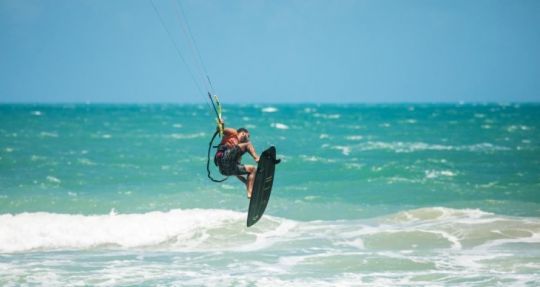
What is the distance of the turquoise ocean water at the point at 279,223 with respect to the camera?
498 inches

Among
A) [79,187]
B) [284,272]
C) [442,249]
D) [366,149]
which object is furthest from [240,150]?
[366,149]

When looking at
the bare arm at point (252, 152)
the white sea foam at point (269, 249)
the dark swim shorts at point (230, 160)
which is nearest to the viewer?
the bare arm at point (252, 152)

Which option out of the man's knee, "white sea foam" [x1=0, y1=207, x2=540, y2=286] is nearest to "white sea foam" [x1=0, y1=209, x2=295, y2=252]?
"white sea foam" [x1=0, y1=207, x2=540, y2=286]

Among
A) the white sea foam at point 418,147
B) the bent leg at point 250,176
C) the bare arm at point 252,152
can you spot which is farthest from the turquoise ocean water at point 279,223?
the white sea foam at point 418,147

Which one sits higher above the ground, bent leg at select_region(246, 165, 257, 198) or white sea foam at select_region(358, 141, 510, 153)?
white sea foam at select_region(358, 141, 510, 153)

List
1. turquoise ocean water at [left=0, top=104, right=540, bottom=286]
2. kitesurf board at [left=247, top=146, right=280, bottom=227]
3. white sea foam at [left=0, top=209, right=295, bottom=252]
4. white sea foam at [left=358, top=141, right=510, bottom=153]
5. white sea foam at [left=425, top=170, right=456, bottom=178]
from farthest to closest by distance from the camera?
white sea foam at [left=358, top=141, right=510, bottom=153] → white sea foam at [left=425, top=170, right=456, bottom=178] → white sea foam at [left=0, top=209, right=295, bottom=252] → turquoise ocean water at [left=0, top=104, right=540, bottom=286] → kitesurf board at [left=247, top=146, right=280, bottom=227]

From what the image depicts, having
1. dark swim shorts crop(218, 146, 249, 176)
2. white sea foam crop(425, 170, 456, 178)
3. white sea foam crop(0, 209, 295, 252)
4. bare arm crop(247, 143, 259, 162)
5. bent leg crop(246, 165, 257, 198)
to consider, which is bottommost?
white sea foam crop(0, 209, 295, 252)

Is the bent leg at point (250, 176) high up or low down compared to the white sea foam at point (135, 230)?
up

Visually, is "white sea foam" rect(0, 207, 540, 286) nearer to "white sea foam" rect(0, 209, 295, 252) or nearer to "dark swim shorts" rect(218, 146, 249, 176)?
"white sea foam" rect(0, 209, 295, 252)

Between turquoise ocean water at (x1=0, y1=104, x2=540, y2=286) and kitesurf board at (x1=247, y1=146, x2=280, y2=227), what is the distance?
1.12 m

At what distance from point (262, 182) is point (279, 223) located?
5470 mm

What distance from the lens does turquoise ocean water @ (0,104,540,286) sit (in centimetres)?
1264

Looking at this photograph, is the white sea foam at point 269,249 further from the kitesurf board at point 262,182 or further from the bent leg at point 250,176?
the bent leg at point 250,176

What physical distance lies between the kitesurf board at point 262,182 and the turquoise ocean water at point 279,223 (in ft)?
3.69
